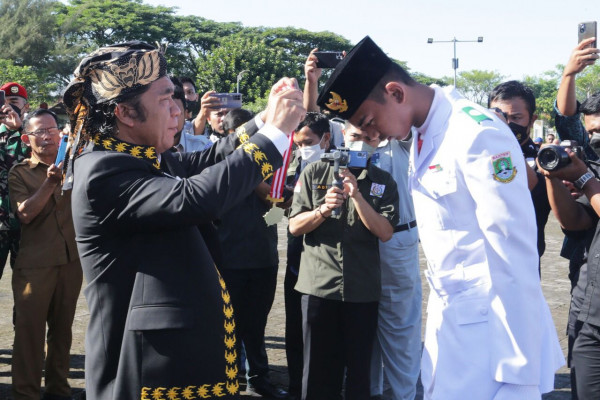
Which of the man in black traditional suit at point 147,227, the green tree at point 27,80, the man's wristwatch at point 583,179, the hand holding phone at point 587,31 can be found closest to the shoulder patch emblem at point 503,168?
the man in black traditional suit at point 147,227

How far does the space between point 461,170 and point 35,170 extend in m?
3.96

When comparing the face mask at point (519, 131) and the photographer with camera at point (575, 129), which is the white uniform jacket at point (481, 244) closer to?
the photographer with camera at point (575, 129)

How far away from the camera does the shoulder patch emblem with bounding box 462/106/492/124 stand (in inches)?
95.1

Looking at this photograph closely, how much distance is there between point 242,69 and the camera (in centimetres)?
5438

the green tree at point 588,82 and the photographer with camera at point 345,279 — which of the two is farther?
the green tree at point 588,82

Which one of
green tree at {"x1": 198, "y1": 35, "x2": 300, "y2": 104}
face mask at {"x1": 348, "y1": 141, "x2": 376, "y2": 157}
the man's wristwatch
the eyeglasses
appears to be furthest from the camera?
green tree at {"x1": 198, "y1": 35, "x2": 300, "y2": 104}

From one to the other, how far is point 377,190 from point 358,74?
2266 millimetres

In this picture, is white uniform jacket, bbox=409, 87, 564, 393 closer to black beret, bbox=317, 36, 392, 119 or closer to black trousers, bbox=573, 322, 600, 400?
black beret, bbox=317, 36, 392, 119

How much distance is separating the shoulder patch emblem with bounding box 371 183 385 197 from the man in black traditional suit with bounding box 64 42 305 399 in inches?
93.6

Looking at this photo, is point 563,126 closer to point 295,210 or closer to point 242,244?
point 295,210

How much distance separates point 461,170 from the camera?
238cm

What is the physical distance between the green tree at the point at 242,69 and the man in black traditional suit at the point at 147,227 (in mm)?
51245

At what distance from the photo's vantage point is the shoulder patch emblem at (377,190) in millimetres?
4820

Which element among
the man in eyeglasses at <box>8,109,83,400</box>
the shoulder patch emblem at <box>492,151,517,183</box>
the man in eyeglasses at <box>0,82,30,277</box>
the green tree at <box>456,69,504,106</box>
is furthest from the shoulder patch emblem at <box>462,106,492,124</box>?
the green tree at <box>456,69,504,106</box>
